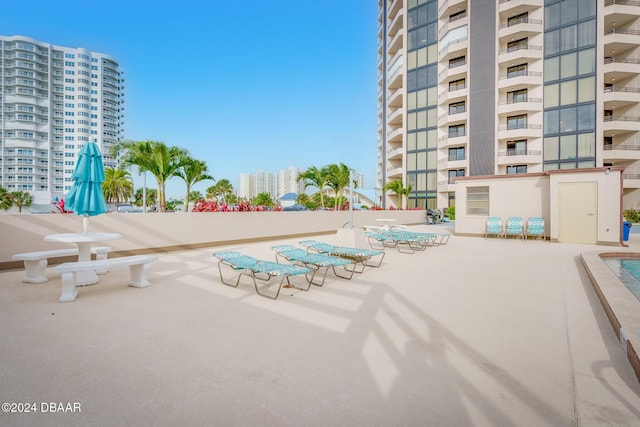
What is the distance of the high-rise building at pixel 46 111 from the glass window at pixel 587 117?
109 meters

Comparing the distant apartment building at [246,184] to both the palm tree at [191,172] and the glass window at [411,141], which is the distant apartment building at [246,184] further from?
the palm tree at [191,172]

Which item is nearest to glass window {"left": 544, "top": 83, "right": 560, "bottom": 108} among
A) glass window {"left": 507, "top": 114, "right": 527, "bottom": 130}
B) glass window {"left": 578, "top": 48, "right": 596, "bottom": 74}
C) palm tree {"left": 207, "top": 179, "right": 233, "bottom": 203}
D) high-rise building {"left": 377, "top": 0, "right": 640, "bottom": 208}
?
high-rise building {"left": 377, "top": 0, "right": 640, "bottom": 208}

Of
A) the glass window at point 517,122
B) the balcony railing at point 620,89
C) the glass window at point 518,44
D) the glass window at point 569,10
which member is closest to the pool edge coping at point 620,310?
the glass window at point 517,122

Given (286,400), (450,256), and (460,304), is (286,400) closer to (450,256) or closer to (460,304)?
(460,304)

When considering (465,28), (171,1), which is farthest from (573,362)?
(465,28)

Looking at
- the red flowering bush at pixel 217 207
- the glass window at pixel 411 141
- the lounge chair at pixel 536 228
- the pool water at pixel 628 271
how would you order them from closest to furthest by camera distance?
1. the pool water at pixel 628 271
2. the red flowering bush at pixel 217 207
3. the lounge chair at pixel 536 228
4. the glass window at pixel 411 141

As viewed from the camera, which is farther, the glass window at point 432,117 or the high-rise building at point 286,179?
the high-rise building at point 286,179

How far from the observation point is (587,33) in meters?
28.3

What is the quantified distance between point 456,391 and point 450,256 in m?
7.12

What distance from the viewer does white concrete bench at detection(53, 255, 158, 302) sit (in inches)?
178

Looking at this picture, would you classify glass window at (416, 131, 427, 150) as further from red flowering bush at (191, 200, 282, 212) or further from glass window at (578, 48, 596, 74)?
red flowering bush at (191, 200, 282, 212)

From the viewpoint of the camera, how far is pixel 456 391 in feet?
7.54

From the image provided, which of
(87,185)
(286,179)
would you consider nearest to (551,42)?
(87,185)

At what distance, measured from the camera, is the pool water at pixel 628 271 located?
230 inches
